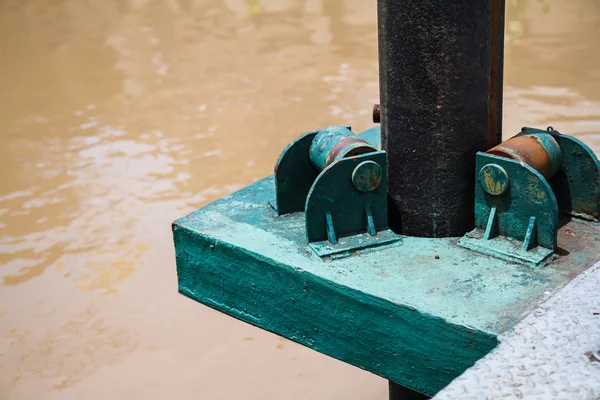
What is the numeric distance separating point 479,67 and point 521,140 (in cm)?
22

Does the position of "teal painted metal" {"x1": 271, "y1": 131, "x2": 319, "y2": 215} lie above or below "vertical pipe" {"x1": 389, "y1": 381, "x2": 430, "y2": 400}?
above

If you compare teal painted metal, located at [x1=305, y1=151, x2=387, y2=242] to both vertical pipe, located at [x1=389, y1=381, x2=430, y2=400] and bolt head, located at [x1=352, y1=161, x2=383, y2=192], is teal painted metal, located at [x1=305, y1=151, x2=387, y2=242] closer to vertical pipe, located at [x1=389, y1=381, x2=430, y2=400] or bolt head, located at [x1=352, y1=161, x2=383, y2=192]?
bolt head, located at [x1=352, y1=161, x2=383, y2=192]

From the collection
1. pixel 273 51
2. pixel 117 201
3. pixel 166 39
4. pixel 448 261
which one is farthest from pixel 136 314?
pixel 166 39

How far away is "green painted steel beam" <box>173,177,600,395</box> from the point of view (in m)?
1.83

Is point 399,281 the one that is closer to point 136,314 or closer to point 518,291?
point 518,291

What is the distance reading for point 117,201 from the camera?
5.67m

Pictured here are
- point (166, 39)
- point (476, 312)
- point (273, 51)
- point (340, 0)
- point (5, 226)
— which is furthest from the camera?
point (340, 0)

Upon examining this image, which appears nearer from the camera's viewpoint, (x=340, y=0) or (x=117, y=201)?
(x=117, y=201)

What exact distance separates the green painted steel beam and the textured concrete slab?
7 centimetres

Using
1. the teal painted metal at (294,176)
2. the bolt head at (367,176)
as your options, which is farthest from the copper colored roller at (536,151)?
the teal painted metal at (294,176)

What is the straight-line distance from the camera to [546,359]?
157 cm

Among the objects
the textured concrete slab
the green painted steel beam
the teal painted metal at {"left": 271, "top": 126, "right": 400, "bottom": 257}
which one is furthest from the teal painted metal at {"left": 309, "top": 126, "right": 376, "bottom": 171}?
the textured concrete slab

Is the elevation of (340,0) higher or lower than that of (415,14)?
lower

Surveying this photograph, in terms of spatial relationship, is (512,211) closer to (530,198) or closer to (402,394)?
(530,198)
